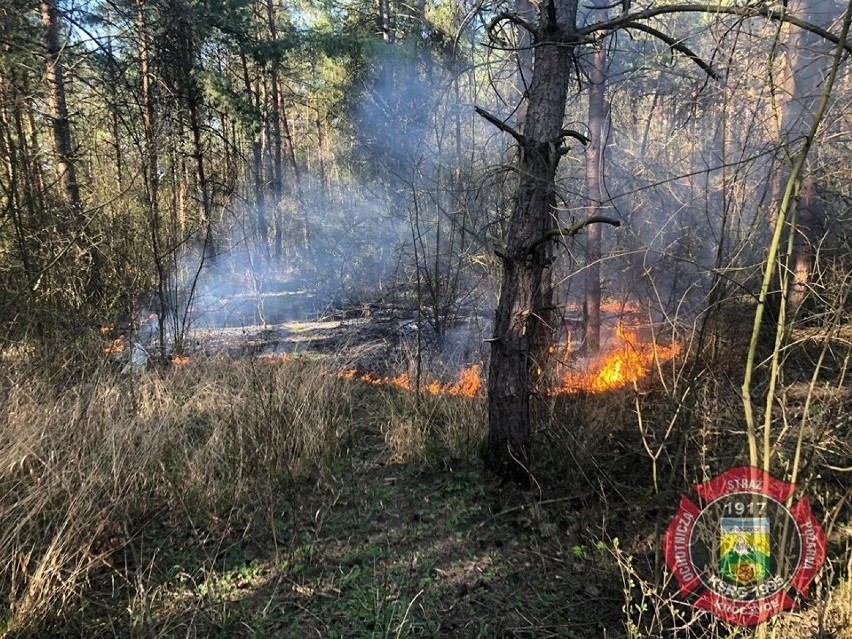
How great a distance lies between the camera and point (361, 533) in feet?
10.00

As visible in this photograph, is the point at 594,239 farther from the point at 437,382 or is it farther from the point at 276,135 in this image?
the point at 276,135

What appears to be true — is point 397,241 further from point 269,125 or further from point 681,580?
point 681,580

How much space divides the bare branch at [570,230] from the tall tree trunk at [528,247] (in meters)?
0.02

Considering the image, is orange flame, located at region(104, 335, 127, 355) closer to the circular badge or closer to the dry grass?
the dry grass

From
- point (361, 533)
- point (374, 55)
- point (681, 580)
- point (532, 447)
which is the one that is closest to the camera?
point (681, 580)

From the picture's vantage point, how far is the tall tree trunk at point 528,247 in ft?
10.0

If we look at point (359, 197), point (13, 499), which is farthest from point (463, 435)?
point (359, 197)

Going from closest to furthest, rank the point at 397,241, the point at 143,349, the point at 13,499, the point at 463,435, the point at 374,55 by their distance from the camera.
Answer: the point at 13,499, the point at 463,435, the point at 143,349, the point at 374,55, the point at 397,241

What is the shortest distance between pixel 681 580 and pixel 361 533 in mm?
1807

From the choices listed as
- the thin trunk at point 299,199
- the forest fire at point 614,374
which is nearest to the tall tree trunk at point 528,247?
the forest fire at point 614,374

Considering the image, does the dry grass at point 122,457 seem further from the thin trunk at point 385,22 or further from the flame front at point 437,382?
the thin trunk at point 385,22

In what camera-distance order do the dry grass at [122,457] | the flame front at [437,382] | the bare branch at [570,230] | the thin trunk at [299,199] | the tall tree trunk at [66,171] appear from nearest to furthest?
the dry grass at [122,457] → the bare branch at [570,230] → the tall tree trunk at [66,171] → the flame front at [437,382] → the thin trunk at [299,199]

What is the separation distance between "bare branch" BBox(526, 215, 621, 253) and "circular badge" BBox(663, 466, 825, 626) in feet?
4.94

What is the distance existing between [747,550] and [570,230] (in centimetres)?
184
